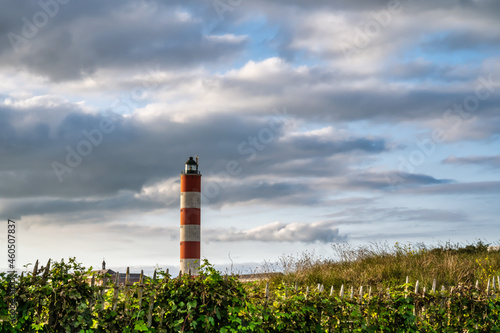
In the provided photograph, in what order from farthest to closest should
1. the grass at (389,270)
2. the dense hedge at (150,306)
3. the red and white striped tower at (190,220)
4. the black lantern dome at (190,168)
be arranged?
1. the black lantern dome at (190,168)
2. the red and white striped tower at (190,220)
3. the grass at (389,270)
4. the dense hedge at (150,306)

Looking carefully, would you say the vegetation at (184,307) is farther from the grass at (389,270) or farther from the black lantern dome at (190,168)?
the black lantern dome at (190,168)

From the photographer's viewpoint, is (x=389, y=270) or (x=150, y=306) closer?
(x=150, y=306)

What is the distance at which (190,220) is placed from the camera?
80.8ft

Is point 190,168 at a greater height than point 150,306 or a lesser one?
greater

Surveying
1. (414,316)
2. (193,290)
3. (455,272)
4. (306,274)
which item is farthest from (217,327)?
(455,272)

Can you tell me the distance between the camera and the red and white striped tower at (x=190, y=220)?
24.4m

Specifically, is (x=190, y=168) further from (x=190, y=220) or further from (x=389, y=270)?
(x=389, y=270)

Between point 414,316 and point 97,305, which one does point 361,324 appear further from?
point 97,305

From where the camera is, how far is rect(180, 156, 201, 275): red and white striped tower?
962 inches

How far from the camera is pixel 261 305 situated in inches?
245

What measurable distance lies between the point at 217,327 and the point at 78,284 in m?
1.78

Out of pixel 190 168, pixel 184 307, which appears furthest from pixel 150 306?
pixel 190 168

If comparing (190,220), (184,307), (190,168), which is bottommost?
(184,307)

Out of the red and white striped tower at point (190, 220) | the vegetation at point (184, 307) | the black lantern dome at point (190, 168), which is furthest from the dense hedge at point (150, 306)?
the black lantern dome at point (190, 168)
